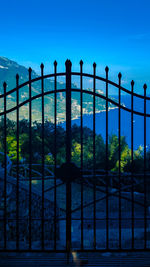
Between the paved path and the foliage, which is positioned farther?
the foliage

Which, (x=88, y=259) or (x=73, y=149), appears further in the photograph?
(x=73, y=149)

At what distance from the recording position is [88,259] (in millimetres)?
5570

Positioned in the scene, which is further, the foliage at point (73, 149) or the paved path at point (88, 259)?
the foliage at point (73, 149)

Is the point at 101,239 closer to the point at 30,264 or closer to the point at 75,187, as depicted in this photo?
the point at 30,264

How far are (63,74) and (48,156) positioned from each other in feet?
76.3

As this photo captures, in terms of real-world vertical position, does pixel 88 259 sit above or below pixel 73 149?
below

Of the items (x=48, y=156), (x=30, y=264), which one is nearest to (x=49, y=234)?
(x=30, y=264)

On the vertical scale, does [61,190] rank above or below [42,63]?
below

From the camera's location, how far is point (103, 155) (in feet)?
74.5

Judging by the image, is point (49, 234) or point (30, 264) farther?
point (49, 234)

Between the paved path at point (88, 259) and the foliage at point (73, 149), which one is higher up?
the foliage at point (73, 149)

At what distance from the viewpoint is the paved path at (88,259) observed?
543cm

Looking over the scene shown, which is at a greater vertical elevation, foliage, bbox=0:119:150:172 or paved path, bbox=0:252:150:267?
foliage, bbox=0:119:150:172

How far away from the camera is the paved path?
5.43 metres
